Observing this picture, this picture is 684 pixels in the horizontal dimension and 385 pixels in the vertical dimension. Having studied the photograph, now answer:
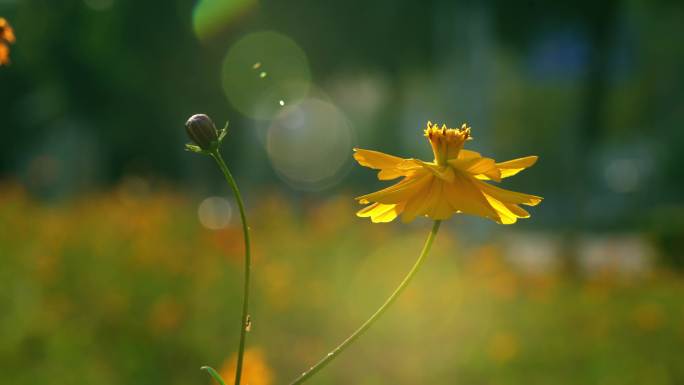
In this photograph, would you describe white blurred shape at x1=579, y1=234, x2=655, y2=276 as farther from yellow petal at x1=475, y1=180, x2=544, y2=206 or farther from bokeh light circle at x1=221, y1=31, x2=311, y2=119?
yellow petal at x1=475, y1=180, x2=544, y2=206

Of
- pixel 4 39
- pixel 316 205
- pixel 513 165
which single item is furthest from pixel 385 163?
pixel 316 205

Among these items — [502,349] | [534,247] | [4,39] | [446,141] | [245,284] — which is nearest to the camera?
[245,284]

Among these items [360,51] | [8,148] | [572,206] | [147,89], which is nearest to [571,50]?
[572,206]

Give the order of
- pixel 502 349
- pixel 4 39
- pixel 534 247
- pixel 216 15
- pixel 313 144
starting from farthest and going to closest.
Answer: pixel 313 144 → pixel 534 247 → pixel 216 15 → pixel 502 349 → pixel 4 39

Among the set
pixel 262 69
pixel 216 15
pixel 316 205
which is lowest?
pixel 316 205

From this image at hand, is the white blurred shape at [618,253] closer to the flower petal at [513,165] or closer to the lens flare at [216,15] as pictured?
the lens flare at [216,15]

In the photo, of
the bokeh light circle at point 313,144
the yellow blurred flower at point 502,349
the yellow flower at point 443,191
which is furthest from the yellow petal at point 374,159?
the bokeh light circle at point 313,144

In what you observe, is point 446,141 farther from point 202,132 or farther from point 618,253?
point 618,253
